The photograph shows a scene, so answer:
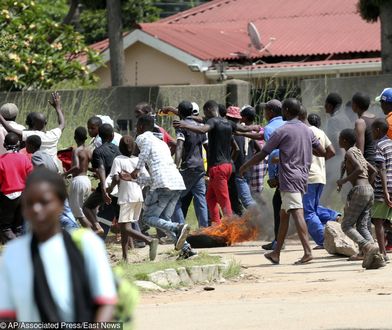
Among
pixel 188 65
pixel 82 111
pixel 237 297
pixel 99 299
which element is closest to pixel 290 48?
pixel 188 65

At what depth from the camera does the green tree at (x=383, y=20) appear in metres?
23.3

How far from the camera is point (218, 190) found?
1462 centimetres

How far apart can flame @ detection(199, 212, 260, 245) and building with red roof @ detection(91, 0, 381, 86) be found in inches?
468

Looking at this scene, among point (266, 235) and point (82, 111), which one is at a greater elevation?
point (82, 111)

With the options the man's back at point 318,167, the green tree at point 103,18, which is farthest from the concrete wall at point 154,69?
the man's back at point 318,167

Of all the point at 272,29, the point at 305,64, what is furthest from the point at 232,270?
the point at 272,29

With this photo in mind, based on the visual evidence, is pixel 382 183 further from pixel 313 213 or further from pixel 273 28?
pixel 273 28

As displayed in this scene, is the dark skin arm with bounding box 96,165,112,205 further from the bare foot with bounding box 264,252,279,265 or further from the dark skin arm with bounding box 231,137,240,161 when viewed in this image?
the dark skin arm with bounding box 231,137,240,161

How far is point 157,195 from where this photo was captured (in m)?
12.1

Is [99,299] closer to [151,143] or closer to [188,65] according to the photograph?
[151,143]

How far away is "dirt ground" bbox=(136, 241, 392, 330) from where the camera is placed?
337 inches

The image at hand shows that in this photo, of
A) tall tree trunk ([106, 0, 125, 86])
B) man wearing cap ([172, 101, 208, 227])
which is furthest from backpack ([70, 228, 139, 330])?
tall tree trunk ([106, 0, 125, 86])

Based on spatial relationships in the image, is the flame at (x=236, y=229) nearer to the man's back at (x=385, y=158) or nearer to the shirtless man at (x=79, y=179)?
the shirtless man at (x=79, y=179)

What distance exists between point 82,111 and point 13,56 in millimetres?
3538
